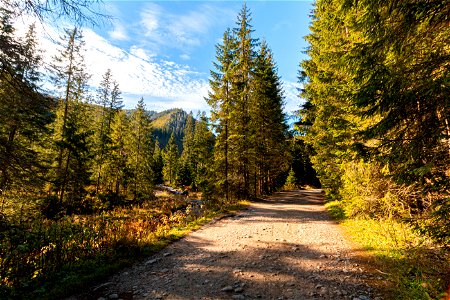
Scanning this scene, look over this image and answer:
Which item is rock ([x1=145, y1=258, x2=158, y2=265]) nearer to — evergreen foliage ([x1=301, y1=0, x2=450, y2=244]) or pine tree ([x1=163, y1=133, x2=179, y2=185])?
evergreen foliage ([x1=301, y1=0, x2=450, y2=244])

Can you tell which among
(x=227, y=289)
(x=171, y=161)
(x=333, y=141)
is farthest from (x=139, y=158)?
(x=171, y=161)

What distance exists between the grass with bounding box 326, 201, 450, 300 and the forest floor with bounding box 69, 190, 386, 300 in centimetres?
29

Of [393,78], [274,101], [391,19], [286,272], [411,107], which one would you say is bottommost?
[286,272]

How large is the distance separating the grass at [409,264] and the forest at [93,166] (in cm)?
673

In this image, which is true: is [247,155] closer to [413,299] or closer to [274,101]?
[274,101]

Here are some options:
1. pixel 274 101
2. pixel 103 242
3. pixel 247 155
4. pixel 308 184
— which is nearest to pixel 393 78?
pixel 103 242

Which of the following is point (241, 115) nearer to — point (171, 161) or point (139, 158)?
point (139, 158)

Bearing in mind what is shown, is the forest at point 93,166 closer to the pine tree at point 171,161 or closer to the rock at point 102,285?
the rock at point 102,285

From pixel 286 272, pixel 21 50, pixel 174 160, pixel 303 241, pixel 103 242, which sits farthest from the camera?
pixel 174 160

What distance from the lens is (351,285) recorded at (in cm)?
503

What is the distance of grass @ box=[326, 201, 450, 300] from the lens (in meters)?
4.34

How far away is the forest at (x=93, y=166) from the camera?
5.21 m

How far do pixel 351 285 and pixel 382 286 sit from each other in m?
0.60

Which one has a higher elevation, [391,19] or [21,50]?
[391,19]
